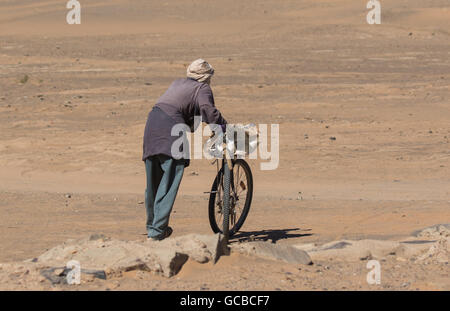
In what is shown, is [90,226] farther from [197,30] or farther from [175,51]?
[197,30]

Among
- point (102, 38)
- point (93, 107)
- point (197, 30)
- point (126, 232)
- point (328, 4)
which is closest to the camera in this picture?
point (126, 232)

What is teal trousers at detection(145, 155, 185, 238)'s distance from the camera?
6.97m

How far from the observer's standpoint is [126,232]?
8.13 metres

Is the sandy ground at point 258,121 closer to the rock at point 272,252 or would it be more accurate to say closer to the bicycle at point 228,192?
the rock at point 272,252

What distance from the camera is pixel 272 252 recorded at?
6.39 metres

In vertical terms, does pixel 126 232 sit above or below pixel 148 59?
below

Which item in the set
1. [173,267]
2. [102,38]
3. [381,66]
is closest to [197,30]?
[102,38]

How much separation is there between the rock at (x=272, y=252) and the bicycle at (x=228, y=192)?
0.78 m

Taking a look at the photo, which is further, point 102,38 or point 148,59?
point 102,38

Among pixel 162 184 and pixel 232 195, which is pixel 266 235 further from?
pixel 162 184

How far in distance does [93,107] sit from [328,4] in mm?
33081

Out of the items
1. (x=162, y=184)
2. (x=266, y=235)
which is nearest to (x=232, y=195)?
(x=266, y=235)

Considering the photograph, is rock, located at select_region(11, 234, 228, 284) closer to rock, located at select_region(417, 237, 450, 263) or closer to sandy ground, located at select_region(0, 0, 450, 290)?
sandy ground, located at select_region(0, 0, 450, 290)

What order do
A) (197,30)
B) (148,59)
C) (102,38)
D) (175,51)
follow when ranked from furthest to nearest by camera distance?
1. (197,30)
2. (102,38)
3. (175,51)
4. (148,59)
